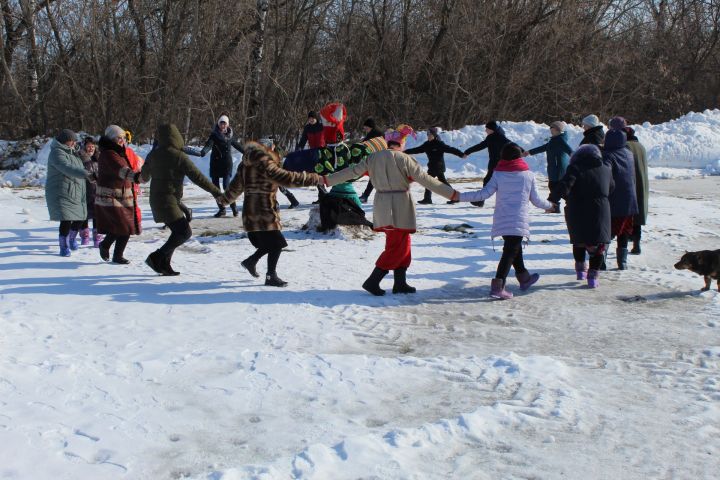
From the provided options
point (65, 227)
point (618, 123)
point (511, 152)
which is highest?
point (618, 123)

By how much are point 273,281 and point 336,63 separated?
20476 mm

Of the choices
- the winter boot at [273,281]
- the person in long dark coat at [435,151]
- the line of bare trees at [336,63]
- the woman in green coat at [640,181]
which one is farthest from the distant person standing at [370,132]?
the line of bare trees at [336,63]

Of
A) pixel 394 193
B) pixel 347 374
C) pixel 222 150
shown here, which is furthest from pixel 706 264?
pixel 222 150

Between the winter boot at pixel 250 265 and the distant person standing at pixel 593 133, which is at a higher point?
the distant person standing at pixel 593 133

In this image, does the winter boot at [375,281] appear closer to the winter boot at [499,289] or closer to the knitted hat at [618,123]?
the winter boot at [499,289]

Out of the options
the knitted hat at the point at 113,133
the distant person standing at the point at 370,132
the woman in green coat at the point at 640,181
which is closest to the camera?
the knitted hat at the point at 113,133

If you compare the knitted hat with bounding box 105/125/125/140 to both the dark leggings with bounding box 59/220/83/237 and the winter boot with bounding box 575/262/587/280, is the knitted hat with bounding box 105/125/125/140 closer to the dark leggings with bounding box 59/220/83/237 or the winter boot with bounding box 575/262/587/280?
the dark leggings with bounding box 59/220/83/237

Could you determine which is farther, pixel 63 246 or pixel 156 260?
pixel 63 246

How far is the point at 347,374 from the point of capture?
4.68 meters

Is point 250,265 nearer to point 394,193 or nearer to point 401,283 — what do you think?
point 401,283

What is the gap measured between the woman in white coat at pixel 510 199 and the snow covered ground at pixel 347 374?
439 mm

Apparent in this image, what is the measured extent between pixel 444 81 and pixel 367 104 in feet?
10.0

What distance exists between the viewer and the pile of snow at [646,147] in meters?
19.0

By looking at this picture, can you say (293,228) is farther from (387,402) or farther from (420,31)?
(420,31)
